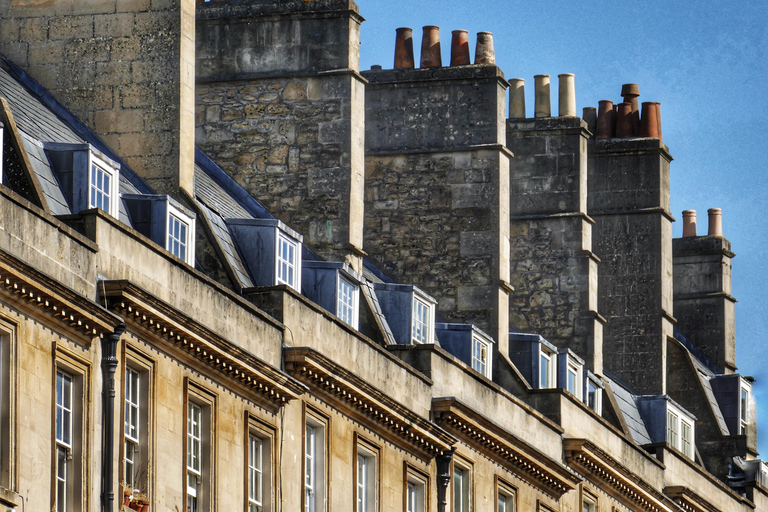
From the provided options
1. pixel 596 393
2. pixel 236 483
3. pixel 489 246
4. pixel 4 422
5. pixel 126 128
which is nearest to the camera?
pixel 4 422

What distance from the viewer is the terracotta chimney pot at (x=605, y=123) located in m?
62.6

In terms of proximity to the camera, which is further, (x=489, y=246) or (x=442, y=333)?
(x=489, y=246)

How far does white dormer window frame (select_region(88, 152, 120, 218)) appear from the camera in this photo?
35531mm

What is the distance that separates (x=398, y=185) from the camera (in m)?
51.7

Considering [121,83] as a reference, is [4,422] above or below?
below

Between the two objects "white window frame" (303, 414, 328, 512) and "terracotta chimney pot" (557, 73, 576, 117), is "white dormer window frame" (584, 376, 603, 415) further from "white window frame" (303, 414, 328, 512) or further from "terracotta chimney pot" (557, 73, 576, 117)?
"white window frame" (303, 414, 328, 512)

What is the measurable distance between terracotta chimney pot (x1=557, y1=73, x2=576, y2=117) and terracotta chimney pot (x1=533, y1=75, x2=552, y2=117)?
0.27 metres

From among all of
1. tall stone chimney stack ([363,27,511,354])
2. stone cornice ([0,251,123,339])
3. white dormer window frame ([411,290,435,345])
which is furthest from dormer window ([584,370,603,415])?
stone cornice ([0,251,123,339])

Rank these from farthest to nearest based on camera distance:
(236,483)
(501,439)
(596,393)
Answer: (596,393)
(501,439)
(236,483)

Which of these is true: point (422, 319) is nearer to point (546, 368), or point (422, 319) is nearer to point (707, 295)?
point (546, 368)

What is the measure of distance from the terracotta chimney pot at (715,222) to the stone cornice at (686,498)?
15.8m

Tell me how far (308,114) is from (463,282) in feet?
20.1

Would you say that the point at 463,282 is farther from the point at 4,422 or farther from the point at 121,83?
the point at 4,422

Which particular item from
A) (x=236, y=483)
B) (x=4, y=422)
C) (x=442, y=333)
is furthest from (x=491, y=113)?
(x=4, y=422)
